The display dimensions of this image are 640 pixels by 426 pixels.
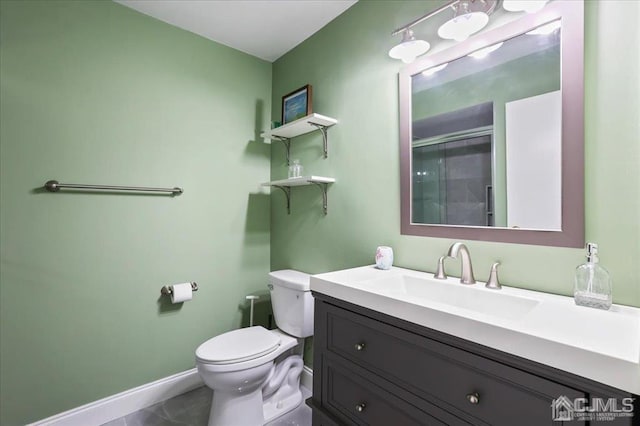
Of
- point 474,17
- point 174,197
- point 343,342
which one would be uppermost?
point 474,17

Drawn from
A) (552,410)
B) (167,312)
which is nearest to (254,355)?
(167,312)

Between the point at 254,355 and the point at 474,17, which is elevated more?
the point at 474,17

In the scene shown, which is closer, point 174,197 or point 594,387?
point 594,387

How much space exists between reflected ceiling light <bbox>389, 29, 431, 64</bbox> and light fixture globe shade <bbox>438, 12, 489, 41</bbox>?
0.13 meters

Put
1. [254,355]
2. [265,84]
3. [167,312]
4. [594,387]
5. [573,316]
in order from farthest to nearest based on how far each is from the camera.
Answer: [265,84], [167,312], [254,355], [573,316], [594,387]

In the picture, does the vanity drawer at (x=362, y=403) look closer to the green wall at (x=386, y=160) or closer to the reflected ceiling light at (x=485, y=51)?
the green wall at (x=386, y=160)

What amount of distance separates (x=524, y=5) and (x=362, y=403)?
60.3 inches

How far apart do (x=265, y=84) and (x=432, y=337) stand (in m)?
2.27

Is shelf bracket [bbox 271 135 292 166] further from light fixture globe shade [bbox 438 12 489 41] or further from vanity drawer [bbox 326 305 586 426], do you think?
vanity drawer [bbox 326 305 586 426]

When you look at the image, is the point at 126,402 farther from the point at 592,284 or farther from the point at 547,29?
the point at 547,29

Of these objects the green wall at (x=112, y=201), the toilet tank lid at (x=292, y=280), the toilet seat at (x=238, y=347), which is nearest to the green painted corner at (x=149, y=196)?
the green wall at (x=112, y=201)

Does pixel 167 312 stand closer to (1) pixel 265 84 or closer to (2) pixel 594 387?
(1) pixel 265 84

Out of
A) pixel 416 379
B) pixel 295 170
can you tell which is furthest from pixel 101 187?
pixel 416 379

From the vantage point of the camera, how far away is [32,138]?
1.57 metres
